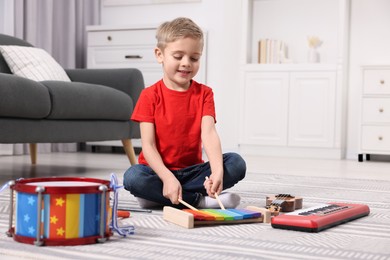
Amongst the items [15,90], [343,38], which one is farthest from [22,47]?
[343,38]

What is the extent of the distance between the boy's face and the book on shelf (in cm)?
302

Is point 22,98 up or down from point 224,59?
down

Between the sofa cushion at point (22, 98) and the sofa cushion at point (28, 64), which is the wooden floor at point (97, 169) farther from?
the sofa cushion at point (28, 64)

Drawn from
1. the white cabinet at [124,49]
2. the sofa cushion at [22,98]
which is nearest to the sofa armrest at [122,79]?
the sofa cushion at [22,98]

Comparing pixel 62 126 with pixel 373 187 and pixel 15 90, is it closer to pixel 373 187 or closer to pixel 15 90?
pixel 15 90

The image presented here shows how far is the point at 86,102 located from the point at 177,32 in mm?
1116

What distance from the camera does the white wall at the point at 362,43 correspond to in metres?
4.41

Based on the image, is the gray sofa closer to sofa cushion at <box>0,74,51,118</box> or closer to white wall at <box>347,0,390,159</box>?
sofa cushion at <box>0,74,51,118</box>

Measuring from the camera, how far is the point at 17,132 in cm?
219

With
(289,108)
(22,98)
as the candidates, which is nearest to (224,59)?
(289,108)

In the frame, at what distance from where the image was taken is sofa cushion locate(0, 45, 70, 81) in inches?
113

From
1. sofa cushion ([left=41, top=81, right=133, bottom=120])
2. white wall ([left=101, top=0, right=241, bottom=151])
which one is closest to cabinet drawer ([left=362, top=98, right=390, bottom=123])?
white wall ([left=101, top=0, right=241, bottom=151])

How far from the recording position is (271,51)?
453 centimetres

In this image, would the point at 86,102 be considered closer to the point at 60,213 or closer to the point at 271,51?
the point at 60,213
